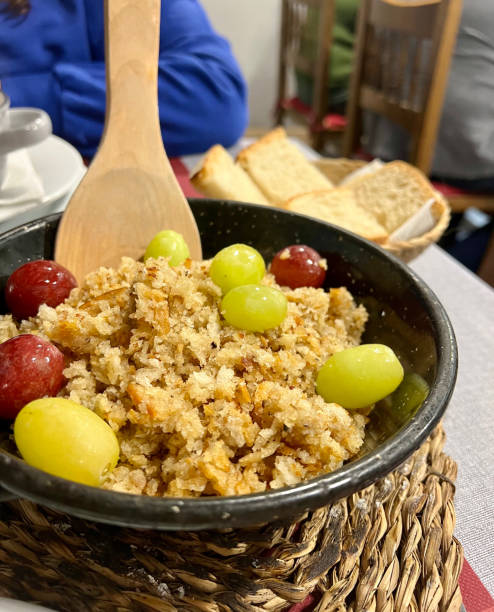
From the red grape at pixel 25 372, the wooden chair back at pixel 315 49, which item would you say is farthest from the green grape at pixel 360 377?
the wooden chair back at pixel 315 49

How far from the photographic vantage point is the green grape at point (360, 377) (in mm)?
480

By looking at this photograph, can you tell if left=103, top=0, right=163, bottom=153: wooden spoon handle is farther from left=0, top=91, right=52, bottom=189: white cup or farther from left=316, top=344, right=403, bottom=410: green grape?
left=316, top=344, right=403, bottom=410: green grape

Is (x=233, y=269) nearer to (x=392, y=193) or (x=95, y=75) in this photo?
(x=392, y=193)

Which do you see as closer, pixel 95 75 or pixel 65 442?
pixel 65 442

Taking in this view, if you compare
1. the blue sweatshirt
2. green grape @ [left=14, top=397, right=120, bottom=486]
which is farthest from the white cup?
the blue sweatshirt

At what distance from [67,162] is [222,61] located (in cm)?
71

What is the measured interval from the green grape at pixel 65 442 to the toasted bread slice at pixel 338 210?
690 mm

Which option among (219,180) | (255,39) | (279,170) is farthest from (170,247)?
(255,39)

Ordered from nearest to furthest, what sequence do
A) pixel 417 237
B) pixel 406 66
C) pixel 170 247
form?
1. pixel 170 247
2. pixel 417 237
3. pixel 406 66


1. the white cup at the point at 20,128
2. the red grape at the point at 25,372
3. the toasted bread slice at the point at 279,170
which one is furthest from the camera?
the toasted bread slice at the point at 279,170

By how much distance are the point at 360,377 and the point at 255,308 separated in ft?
0.39

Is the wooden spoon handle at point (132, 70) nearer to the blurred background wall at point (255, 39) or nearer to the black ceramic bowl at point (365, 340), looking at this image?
the black ceramic bowl at point (365, 340)

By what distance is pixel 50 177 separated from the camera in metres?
0.81

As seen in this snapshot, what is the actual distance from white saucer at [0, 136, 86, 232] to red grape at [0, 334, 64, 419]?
0.31 metres
